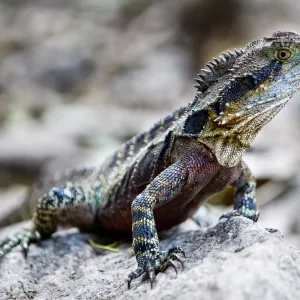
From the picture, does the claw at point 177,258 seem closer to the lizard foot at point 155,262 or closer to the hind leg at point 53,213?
the lizard foot at point 155,262

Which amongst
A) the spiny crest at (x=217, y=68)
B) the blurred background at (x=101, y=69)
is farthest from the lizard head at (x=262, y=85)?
the blurred background at (x=101, y=69)

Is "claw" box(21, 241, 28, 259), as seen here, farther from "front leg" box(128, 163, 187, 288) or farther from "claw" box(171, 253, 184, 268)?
"claw" box(171, 253, 184, 268)

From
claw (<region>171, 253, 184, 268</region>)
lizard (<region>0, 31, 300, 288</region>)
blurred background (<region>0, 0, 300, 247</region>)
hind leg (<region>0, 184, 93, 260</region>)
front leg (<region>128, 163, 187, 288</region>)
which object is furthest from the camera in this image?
blurred background (<region>0, 0, 300, 247</region>)

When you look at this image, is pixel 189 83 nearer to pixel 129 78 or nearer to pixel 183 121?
pixel 129 78

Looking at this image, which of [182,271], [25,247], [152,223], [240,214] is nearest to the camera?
[182,271]

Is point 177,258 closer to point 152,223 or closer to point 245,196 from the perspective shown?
point 152,223

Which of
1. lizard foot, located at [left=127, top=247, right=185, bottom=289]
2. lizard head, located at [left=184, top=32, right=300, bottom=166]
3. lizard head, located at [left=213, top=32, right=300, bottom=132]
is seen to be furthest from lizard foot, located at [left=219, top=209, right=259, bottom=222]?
lizard foot, located at [left=127, top=247, right=185, bottom=289]

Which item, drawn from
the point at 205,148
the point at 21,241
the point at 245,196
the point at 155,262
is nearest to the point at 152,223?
the point at 155,262
